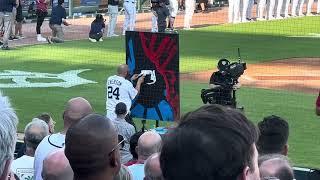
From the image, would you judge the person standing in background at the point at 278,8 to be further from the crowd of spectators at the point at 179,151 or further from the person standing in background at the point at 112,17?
the crowd of spectators at the point at 179,151

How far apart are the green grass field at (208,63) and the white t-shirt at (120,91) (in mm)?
1309

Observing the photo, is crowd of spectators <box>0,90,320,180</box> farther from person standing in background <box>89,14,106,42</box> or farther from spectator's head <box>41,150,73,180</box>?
person standing in background <box>89,14,106,42</box>

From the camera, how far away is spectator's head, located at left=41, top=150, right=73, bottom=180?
3498 mm

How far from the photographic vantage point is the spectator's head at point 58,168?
11.5 ft

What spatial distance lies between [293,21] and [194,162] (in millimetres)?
27859

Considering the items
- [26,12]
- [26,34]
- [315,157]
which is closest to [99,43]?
[26,34]

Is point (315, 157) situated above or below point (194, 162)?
below

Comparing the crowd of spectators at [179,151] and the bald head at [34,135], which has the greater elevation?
the crowd of spectators at [179,151]

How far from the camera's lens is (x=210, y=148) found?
2.07 meters

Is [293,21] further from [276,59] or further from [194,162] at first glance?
[194,162]

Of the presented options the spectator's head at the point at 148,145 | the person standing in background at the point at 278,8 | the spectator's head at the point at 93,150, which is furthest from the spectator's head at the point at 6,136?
the person standing in background at the point at 278,8

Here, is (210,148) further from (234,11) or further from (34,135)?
(234,11)

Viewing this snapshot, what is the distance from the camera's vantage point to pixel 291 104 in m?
13.1

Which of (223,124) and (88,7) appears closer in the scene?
(223,124)
